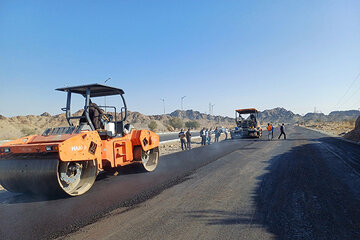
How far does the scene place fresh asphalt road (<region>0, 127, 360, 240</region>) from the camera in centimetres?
351

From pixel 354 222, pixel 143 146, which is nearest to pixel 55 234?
pixel 143 146

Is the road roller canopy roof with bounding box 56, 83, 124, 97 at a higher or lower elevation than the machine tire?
higher

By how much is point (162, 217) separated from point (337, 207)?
10.6 feet

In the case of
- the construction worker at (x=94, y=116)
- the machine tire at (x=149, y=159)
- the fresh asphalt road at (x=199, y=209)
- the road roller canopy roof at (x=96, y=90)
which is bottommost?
the fresh asphalt road at (x=199, y=209)

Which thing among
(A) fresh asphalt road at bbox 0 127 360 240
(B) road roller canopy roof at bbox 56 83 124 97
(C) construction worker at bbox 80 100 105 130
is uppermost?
(B) road roller canopy roof at bbox 56 83 124 97

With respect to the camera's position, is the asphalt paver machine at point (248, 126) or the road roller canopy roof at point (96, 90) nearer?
the road roller canopy roof at point (96, 90)

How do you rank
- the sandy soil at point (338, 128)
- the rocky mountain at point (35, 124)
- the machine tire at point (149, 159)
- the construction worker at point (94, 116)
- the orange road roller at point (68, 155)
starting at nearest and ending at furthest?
the orange road roller at point (68, 155) → the construction worker at point (94, 116) → the machine tire at point (149, 159) → the sandy soil at point (338, 128) → the rocky mountain at point (35, 124)

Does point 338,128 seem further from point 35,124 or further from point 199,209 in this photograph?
point 35,124

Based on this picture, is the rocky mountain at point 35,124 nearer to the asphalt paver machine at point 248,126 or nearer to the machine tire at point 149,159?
the machine tire at point 149,159

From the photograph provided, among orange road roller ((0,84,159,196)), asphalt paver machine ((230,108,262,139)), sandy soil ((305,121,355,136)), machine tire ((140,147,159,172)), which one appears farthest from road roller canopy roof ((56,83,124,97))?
sandy soil ((305,121,355,136))

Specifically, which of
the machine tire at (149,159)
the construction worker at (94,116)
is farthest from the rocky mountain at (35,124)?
the machine tire at (149,159)

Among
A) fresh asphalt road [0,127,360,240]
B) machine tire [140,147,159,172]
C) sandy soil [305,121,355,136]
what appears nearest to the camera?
fresh asphalt road [0,127,360,240]

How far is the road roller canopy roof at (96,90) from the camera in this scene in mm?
6391

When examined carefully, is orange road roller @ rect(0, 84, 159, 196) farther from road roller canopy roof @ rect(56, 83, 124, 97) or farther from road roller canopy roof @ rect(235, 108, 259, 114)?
road roller canopy roof @ rect(235, 108, 259, 114)
